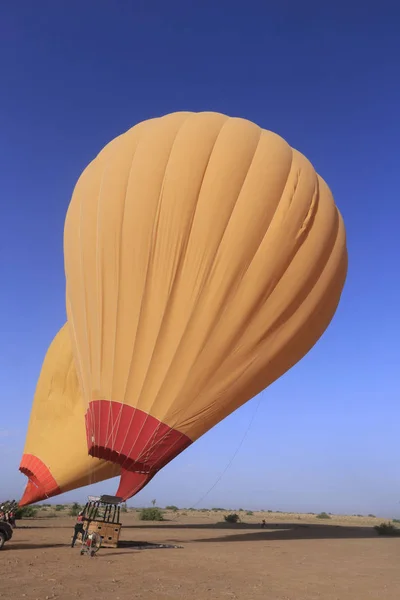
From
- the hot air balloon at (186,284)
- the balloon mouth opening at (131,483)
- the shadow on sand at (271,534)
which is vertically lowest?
the shadow on sand at (271,534)

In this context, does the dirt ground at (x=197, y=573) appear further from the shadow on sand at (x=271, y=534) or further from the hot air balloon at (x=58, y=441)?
the hot air balloon at (x=58, y=441)

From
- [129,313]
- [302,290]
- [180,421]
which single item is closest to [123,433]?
[180,421]

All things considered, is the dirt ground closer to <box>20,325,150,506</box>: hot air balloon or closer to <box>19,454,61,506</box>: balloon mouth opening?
<box>20,325,150,506</box>: hot air balloon

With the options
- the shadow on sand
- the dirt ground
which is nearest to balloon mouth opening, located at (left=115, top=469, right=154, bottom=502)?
the dirt ground

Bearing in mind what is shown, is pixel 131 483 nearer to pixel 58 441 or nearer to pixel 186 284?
pixel 186 284

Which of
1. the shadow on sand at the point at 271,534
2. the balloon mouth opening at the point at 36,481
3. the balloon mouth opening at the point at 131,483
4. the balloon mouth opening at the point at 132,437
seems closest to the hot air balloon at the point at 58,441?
the balloon mouth opening at the point at 36,481

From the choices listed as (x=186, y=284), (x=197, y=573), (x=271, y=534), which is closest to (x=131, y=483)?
(x=197, y=573)
